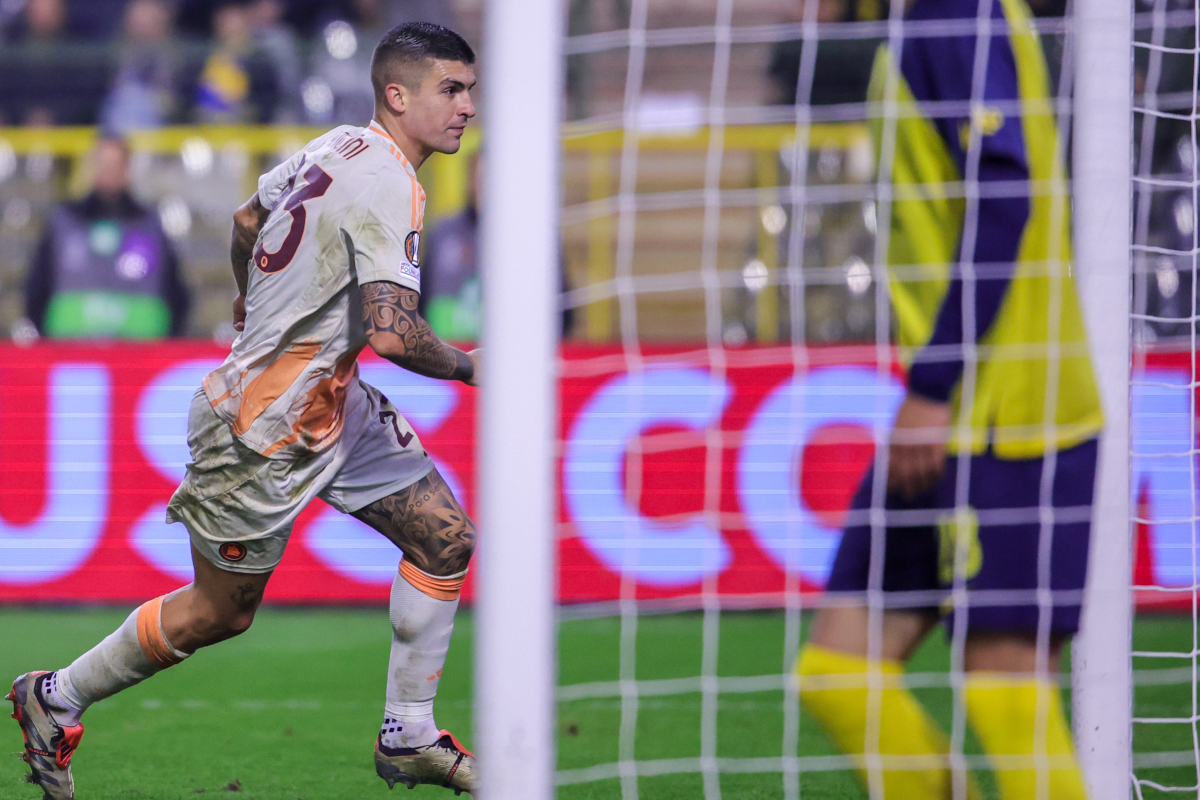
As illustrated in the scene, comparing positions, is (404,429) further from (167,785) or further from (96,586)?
(96,586)

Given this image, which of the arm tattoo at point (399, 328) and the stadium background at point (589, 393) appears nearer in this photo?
the arm tattoo at point (399, 328)

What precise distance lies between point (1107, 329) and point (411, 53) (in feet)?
5.28

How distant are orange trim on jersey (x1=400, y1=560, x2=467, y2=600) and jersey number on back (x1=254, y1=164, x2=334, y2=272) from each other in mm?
793

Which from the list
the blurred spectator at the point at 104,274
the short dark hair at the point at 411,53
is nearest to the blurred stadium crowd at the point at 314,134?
the blurred spectator at the point at 104,274

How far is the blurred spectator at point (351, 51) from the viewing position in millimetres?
8773

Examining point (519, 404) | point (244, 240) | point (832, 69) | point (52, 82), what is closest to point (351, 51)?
point (52, 82)

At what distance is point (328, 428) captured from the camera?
2883 mm

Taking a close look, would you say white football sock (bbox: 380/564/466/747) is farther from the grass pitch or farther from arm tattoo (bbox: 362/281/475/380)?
arm tattoo (bbox: 362/281/475/380)

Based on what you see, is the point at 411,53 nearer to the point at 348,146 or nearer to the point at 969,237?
the point at 348,146

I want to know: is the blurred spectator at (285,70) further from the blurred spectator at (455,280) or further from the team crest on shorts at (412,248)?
the team crest on shorts at (412,248)

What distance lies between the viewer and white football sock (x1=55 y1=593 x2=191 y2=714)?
2.93 meters

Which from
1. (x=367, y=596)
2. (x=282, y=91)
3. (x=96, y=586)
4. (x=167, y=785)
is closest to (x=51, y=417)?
(x=96, y=586)

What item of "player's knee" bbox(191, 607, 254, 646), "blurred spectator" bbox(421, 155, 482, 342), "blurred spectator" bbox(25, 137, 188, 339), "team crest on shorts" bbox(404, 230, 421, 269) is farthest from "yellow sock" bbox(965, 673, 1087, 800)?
"blurred spectator" bbox(25, 137, 188, 339)

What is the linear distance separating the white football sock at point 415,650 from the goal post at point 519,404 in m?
1.03
